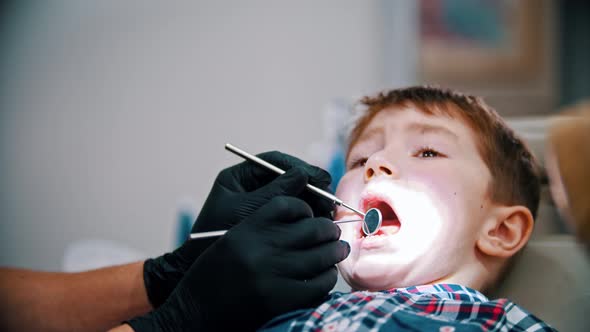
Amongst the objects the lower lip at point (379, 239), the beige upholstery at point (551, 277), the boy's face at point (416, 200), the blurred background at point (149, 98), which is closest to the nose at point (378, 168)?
the boy's face at point (416, 200)

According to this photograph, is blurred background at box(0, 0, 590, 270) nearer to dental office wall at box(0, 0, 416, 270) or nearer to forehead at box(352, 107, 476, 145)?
dental office wall at box(0, 0, 416, 270)

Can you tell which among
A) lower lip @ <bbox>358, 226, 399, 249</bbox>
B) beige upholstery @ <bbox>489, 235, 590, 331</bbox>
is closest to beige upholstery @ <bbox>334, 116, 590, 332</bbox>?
beige upholstery @ <bbox>489, 235, 590, 331</bbox>

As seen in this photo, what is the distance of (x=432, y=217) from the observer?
1009mm

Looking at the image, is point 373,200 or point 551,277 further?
point 551,277

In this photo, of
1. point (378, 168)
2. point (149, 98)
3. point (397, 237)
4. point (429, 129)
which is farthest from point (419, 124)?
point (149, 98)

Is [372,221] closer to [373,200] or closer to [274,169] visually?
[373,200]

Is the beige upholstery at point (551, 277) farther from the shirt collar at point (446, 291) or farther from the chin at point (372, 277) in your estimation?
the chin at point (372, 277)

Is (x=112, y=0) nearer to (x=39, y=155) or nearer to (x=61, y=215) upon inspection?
(x=39, y=155)

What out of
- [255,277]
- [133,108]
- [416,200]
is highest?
[133,108]

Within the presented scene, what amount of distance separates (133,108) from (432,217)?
1.82 m

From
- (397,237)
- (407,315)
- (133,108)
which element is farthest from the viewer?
→ (133,108)

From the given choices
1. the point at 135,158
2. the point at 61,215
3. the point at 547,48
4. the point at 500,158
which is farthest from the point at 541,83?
the point at 61,215

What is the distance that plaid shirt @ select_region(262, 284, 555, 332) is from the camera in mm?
834

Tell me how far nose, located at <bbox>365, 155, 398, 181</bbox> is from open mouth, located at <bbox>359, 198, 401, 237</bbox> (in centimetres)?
5
